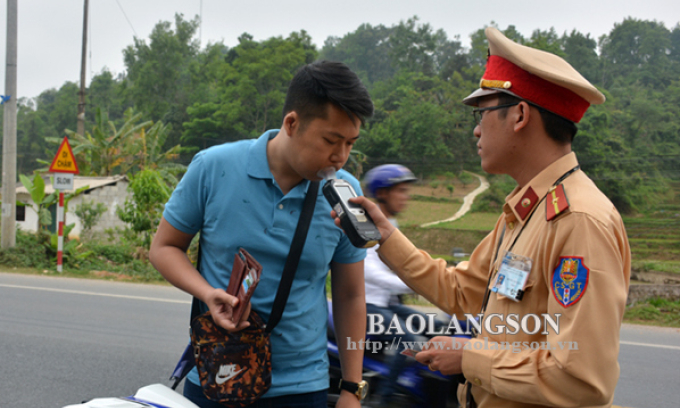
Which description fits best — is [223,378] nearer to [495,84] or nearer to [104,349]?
[495,84]

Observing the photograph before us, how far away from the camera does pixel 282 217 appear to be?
1755 mm

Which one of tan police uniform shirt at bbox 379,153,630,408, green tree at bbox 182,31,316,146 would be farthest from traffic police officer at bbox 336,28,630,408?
green tree at bbox 182,31,316,146

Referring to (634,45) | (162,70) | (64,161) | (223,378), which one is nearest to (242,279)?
(223,378)

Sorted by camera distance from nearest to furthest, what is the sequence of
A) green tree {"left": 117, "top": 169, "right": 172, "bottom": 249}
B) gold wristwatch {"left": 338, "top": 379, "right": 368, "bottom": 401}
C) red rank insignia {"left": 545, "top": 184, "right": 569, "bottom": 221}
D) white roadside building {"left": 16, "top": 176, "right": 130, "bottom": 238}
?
red rank insignia {"left": 545, "top": 184, "right": 569, "bottom": 221}
gold wristwatch {"left": 338, "top": 379, "right": 368, "bottom": 401}
green tree {"left": 117, "top": 169, "right": 172, "bottom": 249}
white roadside building {"left": 16, "top": 176, "right": 130, "bottom": 238}

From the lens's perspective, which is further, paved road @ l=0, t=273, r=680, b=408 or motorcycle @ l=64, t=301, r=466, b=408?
paved road @ l=0, t=273, r=680, b=408

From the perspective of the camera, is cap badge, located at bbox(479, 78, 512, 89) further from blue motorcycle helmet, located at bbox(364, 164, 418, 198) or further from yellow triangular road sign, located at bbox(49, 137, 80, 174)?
yellow triangular road sign, located at bbox(49, 137, 80, 174)

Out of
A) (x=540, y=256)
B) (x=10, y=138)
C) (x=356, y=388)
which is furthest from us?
(x=10, y=138)

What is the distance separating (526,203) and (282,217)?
2.37 feet

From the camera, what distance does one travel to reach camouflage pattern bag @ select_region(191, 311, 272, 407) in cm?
162

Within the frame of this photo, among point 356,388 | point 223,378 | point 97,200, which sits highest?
point 223,378

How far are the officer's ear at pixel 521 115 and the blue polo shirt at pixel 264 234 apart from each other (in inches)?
21.0

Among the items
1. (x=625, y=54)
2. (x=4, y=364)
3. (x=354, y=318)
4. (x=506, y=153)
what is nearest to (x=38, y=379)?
(x=4, y=364)

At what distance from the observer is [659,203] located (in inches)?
1393

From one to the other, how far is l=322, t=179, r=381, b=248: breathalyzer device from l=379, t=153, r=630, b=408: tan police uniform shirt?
1.28 feet
